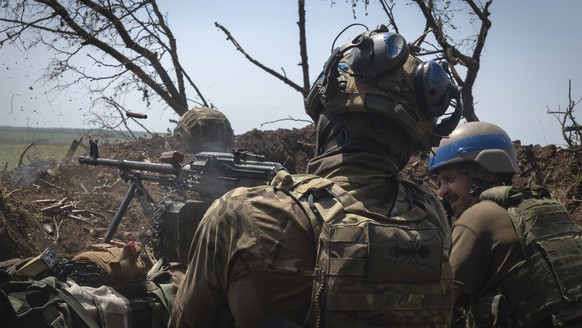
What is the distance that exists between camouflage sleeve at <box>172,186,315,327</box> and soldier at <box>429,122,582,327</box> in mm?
1323

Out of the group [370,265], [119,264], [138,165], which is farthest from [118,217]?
[370,265]

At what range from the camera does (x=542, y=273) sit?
298 centimetres

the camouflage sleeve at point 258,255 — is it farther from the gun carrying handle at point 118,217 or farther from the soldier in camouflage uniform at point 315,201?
the gun carrying handle at point 118,217

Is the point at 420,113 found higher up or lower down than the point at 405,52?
lower down

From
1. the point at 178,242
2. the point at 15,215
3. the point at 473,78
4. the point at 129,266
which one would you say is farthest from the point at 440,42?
the point at 129,266

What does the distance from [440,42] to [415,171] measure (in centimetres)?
187

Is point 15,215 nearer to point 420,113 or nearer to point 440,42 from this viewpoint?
point 420,113

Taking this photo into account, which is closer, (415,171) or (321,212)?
(321,212)

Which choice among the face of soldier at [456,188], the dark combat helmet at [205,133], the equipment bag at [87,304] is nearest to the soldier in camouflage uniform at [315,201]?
the equipment bag at [87,304]

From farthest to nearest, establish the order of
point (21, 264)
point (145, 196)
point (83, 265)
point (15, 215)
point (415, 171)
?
point (415, 171) → point (145, 196) → point (15, 215) → point (83, 265) → point (21, 264)

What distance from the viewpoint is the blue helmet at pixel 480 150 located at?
393 centimetres

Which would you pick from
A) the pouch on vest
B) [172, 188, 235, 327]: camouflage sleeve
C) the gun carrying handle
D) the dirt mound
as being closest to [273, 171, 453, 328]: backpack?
[172, 188, 235, 327]: camouflage sleeve

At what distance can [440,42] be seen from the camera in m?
8.80

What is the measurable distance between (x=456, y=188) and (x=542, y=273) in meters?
1.04
